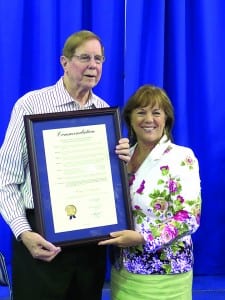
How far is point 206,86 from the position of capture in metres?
2.43

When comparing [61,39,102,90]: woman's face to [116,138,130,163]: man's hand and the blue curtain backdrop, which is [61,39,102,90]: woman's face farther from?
the blue curtain backdrop

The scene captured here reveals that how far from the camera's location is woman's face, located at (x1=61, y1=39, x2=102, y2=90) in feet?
4.64

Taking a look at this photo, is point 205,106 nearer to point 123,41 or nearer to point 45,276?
point 123,41

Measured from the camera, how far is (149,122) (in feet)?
4.91

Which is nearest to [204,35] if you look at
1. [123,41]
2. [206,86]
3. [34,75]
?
[206,86]

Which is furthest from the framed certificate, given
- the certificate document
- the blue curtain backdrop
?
the blue curtain backdrop

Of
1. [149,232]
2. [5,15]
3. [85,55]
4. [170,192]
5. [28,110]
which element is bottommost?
[149,232]

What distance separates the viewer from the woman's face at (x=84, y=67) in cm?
142

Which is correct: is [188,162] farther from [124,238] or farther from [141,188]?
[124,238]

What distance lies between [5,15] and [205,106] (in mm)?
1082

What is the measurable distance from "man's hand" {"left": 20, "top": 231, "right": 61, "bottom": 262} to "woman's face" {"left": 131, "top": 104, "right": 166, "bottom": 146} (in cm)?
45

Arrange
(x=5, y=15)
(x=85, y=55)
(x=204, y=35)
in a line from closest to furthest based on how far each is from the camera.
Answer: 1. (x=85, y=55)
2. (x=5, y=15)
3. (x=204, y=35)

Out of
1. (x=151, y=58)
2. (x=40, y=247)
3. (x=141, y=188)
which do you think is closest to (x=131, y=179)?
(x=141, y=188)

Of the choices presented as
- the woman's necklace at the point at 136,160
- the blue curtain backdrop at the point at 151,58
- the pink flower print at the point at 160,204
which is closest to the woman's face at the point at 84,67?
the woman's necklace at the point at 136,160
